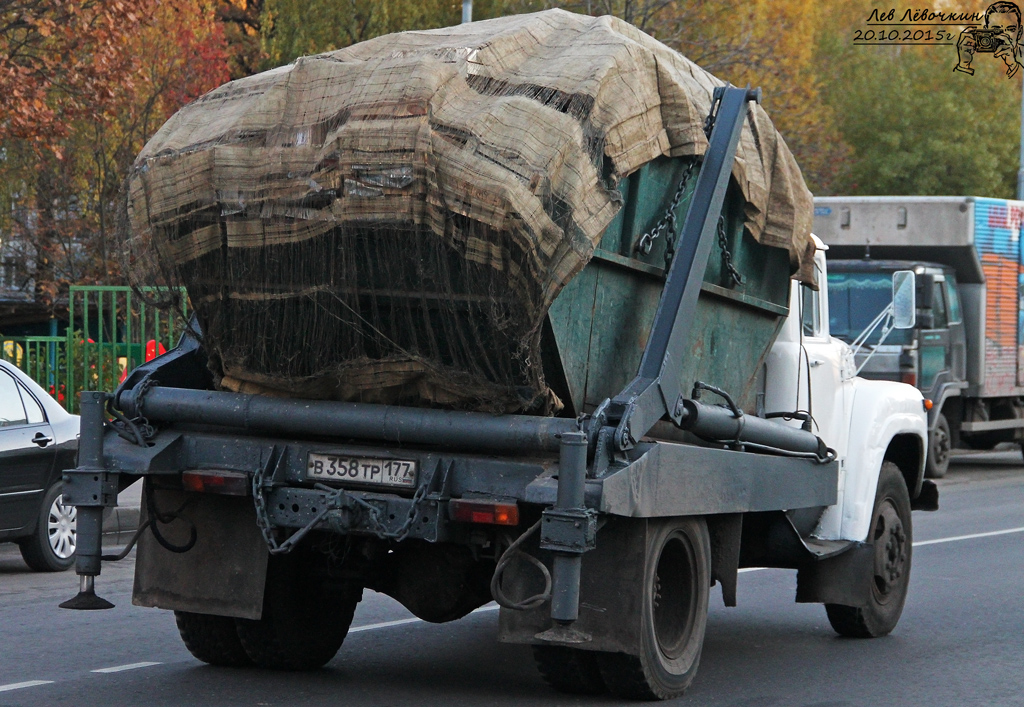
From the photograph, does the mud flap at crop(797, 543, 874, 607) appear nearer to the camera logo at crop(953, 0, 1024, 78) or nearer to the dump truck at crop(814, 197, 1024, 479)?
the dump truck at crop(814, 197, 1024, 479)

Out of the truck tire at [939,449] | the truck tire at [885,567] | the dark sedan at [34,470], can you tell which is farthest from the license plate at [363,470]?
the truck tire at [939,449]

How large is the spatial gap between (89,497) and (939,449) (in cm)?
1499

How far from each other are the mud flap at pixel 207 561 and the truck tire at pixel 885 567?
11.1ft

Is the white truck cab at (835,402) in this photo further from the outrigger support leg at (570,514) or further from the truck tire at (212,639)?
the truck tire at (212,639)

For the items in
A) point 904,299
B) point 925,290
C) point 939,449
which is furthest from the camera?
point 939,449

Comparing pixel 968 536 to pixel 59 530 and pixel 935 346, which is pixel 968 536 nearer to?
pixel 935 346

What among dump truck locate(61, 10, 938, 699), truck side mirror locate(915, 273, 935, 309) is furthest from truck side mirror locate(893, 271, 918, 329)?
truck side mirror locate(915, 273, 935, 309)

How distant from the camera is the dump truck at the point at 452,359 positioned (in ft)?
18.6

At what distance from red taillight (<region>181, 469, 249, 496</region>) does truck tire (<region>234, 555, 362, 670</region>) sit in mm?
634

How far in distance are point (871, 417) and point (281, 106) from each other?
12.8ft

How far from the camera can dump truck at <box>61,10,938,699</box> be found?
18.6 feet

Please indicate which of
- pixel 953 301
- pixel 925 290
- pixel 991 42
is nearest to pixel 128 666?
pixel 925 290

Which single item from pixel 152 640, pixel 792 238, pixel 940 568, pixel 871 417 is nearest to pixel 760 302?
pixel 792 238

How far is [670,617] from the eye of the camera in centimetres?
659
